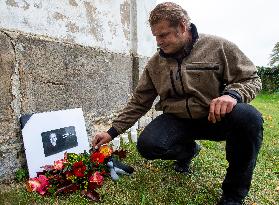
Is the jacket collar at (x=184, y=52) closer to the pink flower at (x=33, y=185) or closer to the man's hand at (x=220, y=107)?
the man's hand at (x=220, y=107)

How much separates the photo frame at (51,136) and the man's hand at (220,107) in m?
1.54

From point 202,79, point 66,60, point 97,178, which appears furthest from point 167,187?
point 66,60

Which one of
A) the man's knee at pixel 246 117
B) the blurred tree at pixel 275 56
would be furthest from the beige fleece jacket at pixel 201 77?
the blurred tree at pixel 275 56

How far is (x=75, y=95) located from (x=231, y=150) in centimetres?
173

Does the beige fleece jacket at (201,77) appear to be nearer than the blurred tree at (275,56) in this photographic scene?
Yes

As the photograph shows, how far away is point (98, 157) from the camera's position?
3.17 meters

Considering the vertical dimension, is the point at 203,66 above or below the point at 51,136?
above

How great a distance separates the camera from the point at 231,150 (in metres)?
2.66

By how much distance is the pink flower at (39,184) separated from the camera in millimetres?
2801

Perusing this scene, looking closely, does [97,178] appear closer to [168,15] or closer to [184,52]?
[184,52]

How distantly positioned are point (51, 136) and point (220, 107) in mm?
1634

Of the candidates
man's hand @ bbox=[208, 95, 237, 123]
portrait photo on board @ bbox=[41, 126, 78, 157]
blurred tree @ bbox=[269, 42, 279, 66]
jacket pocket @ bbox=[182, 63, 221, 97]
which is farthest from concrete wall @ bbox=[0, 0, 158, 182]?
blurred tree @ bbox=[269, 42, 279, 66]

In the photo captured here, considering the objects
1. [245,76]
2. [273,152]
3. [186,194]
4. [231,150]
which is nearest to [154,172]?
[186,194]

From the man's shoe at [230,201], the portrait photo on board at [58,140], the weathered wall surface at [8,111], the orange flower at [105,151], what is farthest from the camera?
the portrait photo on board at [58,140]
